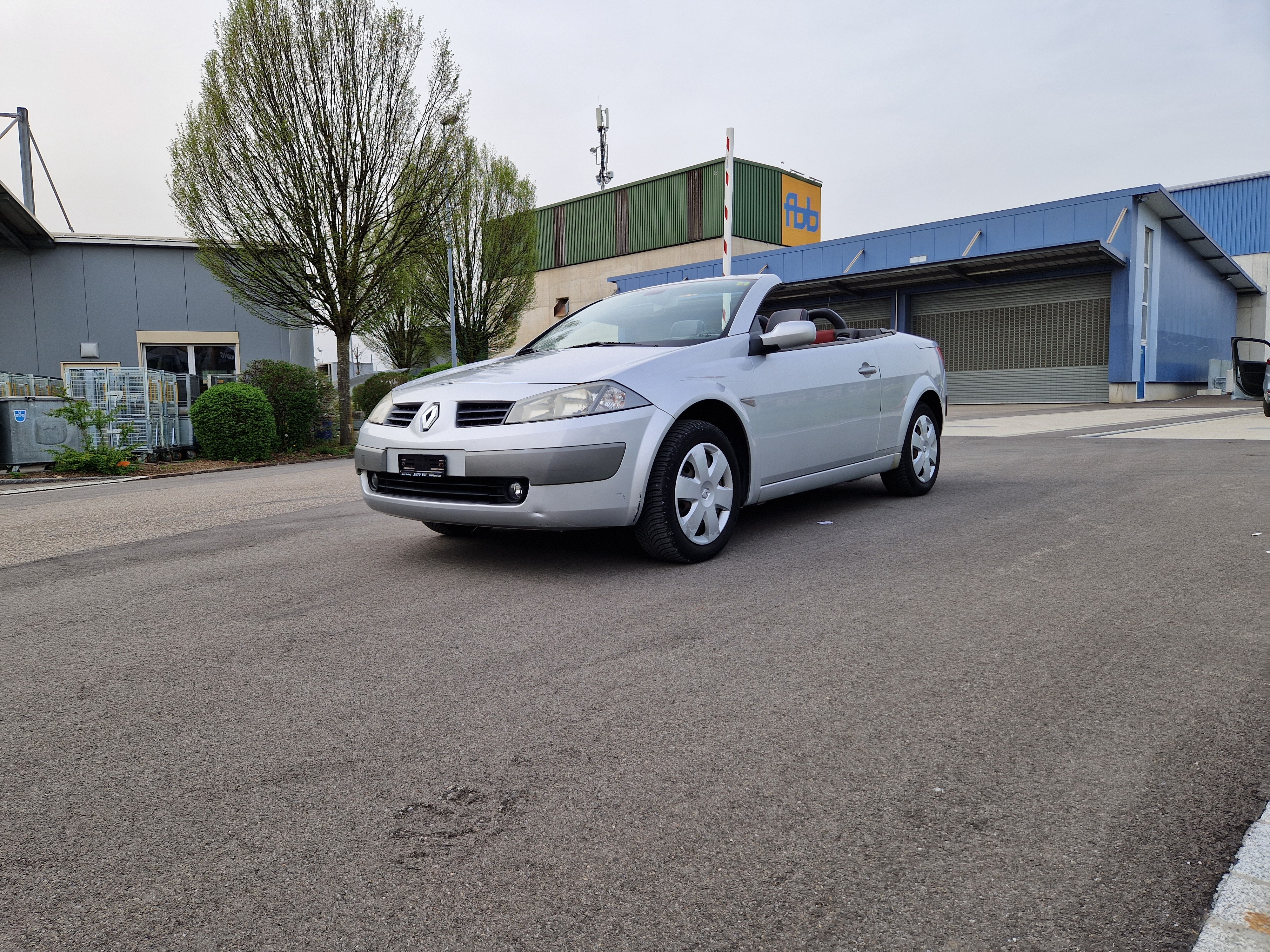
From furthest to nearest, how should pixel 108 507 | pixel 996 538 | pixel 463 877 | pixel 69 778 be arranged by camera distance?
pixel 108 507 < pixel 996 538 < pixel 69 778 < pixel 463 877

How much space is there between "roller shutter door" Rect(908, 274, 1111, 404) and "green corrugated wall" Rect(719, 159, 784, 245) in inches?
532

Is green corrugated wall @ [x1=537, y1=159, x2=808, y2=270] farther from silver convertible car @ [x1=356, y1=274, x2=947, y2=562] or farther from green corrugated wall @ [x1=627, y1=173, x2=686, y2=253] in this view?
silver convertible car @ [x1=356, y1=274, x2=947, y2=562]

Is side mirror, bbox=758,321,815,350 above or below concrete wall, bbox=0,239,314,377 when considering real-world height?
below

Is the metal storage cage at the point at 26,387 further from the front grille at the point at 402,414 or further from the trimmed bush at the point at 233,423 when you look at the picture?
the front grille at the point at 402,414

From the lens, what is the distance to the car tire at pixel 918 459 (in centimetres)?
639

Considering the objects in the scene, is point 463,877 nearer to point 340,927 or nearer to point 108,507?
point 340,927

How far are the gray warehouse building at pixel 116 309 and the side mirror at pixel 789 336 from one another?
781 inches

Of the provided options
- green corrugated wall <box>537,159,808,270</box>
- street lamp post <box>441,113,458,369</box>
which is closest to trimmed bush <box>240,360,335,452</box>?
street lamp post <box>441,113,458,369</box>

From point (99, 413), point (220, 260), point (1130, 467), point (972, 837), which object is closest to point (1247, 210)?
point (1130, 467)

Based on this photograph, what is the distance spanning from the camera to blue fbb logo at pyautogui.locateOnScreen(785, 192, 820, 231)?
42562 millimetres

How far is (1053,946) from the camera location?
1521 millimetres

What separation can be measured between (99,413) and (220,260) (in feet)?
15.8

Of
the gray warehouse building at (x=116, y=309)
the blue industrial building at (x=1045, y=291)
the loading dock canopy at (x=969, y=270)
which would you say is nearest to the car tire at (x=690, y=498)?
the loading dock canopy at (x=969, y=270)

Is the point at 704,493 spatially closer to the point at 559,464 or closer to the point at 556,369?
the point at 559,464
